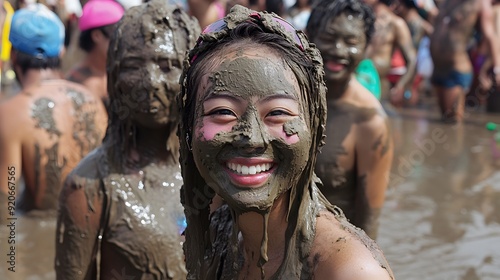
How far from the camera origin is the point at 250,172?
1832 mm

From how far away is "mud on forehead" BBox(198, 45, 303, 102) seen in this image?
6.06ft

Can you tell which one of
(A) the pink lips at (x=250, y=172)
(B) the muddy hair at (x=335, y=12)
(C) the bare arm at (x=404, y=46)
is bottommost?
(C) the bare arm at (x=404, y=46)

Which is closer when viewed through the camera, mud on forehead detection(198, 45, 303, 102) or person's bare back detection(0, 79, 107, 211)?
mud on forehead detection(198, 45, 303, 102)

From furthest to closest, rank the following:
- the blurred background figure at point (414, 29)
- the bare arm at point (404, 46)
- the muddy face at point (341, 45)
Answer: the blurred background figure at point (414, 29) < the bare arm at point (404, 46) < the muddy face at point (341, 45)

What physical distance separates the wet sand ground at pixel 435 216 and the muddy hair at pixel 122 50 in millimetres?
2221

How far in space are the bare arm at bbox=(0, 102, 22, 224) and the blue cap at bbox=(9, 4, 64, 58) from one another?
1.61 feet

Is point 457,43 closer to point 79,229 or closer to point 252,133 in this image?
point 79,229

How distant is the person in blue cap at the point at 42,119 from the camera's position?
526 centimetres

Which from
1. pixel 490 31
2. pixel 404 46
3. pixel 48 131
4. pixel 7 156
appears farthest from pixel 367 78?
pixel 490 31

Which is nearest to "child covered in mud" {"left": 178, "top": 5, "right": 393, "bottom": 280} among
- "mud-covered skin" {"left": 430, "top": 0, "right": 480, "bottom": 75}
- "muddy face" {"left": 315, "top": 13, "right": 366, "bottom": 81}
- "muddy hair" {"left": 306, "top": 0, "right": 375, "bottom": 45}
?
"muddy face" {"left": 315, "top": 13, "right": 366, "bottom": 81}

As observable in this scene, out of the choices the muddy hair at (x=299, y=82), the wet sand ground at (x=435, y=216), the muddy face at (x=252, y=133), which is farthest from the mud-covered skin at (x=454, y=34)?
the muddy face at (x=252, y=133)

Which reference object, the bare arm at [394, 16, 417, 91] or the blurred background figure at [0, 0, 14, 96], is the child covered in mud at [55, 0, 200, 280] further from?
the bare arm at [394, 16, 417, 91]

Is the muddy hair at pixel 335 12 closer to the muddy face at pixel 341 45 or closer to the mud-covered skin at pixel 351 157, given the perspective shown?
the muddy face at pixel 341 45

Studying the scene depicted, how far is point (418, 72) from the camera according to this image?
12.8 meters
